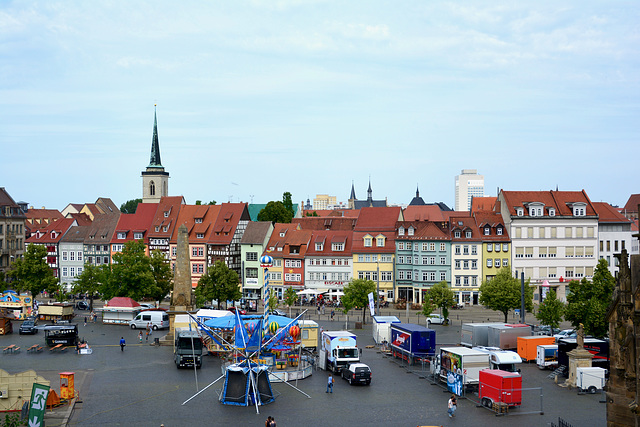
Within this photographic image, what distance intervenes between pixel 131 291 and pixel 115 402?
37.5 meters

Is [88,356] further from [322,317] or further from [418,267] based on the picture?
[418,267]

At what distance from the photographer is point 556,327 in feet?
169

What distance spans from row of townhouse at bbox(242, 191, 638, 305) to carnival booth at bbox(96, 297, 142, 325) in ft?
74.5

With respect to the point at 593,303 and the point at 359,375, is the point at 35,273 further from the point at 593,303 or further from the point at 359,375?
the point at 593,303

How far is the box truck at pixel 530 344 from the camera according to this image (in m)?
44.3

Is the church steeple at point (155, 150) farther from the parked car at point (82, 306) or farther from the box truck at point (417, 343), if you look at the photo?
the box truck at point (417, 343)

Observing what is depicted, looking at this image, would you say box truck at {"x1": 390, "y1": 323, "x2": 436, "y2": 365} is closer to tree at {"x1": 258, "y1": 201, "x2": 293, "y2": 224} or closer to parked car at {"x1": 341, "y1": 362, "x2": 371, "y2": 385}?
parked car at {"x1": 341, "y1": 362, "x2": 371, "y2": 385}

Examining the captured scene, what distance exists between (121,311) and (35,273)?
1521 centimetres

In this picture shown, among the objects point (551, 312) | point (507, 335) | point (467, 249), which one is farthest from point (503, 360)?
point (467, 249)

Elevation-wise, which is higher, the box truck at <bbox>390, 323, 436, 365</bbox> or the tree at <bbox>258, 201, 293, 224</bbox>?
the tree at <bbox>258, 201, 293, 224</bbox>

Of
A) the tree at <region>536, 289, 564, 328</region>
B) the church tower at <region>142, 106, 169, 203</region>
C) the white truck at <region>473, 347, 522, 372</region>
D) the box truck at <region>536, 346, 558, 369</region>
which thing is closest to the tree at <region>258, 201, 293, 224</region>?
the church tower at <region>142, 106, 169, 203</region>

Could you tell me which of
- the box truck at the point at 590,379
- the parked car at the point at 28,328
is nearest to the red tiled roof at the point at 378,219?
the parked car at the point at 28,328

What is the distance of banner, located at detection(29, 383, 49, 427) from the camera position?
24022 millimetres

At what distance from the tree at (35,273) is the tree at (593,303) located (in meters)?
52.4
